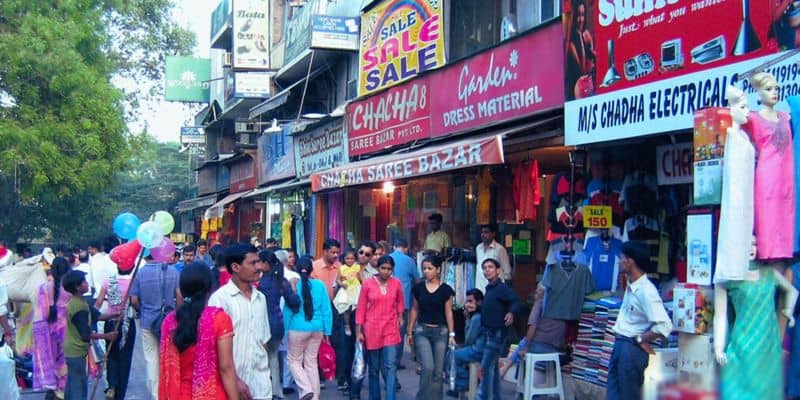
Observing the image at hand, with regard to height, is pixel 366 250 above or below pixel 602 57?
below

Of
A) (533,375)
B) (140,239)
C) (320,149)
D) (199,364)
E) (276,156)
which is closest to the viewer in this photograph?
(199,364)

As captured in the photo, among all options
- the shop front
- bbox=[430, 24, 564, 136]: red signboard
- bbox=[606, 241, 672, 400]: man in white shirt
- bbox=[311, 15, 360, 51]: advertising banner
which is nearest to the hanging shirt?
the shop front

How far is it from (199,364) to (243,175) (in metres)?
24.6

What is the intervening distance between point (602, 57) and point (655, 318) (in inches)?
140

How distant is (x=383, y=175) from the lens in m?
12.2

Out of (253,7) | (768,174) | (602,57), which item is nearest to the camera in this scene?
(768,174)

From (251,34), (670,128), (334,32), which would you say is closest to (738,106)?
(670,128)

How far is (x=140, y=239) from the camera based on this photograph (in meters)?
8.63

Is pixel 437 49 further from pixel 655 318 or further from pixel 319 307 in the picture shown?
pixel 655 318

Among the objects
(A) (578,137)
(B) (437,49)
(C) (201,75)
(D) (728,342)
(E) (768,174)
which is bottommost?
(D) (728,342)

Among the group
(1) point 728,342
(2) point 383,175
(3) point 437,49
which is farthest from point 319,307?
(3) point 437,49

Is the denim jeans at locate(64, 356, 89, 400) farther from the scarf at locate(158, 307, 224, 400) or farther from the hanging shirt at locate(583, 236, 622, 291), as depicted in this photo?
the hanging shirt at locate(583, 236, 622, 291)

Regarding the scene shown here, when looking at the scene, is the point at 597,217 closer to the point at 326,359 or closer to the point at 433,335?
the point at 433,335

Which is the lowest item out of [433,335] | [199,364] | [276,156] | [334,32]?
[433,335]
